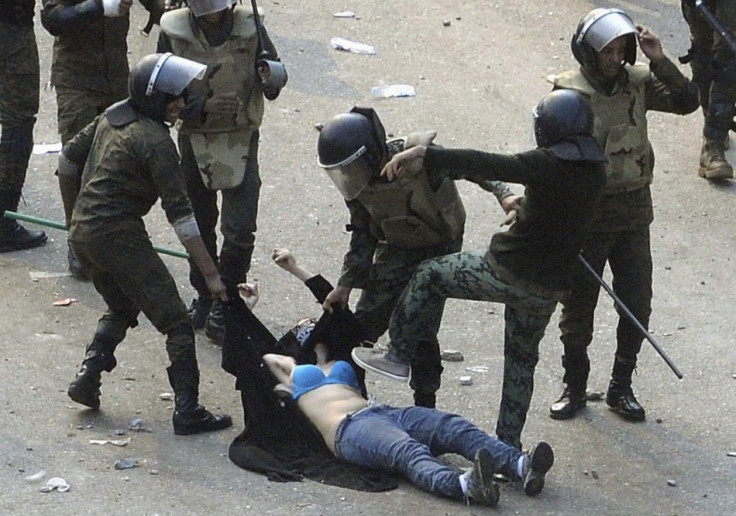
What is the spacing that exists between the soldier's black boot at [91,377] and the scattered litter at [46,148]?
11.5 ft

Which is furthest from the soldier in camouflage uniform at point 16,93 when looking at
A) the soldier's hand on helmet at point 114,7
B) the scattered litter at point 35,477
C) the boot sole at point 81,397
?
the scattered litter at point 35,477

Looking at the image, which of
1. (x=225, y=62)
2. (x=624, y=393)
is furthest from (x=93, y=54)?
(x=624, y=393)

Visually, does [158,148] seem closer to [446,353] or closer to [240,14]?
[240,14]

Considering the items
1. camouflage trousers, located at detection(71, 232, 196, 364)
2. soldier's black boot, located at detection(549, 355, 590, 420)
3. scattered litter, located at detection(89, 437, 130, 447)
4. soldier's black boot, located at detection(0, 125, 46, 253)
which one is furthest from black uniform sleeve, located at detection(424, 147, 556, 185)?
soldier's black boot, located at detection(0, 125, 46, 253)

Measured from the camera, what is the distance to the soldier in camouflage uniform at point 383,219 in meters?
5.63

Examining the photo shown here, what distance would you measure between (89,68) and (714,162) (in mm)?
4452

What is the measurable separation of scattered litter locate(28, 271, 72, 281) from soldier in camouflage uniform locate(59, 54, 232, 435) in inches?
65.0

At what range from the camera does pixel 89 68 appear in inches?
299

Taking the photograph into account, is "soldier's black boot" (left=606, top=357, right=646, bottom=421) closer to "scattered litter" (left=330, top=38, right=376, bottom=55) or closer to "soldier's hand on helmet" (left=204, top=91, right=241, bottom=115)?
"soldier's hand on helmet" (left=204, top=91, right=241, bottom=115)

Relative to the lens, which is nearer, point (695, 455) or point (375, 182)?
point (375, 182)

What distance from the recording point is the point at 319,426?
583cm

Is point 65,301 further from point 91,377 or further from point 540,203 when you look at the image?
point 540,203

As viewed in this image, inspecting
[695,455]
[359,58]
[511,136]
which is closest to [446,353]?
[695,455]

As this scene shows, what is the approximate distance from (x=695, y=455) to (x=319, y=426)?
1731 millimetres
